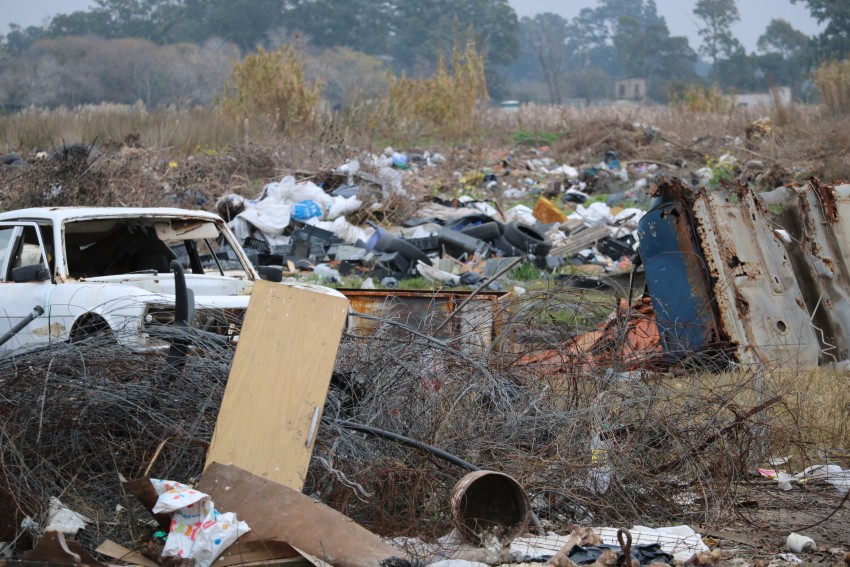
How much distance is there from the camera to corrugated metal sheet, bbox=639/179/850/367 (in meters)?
7.16

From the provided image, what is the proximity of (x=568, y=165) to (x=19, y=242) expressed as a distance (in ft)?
56.3

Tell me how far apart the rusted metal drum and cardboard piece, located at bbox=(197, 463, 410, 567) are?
0.36 meters

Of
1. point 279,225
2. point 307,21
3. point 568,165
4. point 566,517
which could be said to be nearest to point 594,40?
point 307,21

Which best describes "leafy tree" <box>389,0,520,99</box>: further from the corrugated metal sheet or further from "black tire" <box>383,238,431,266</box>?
the corrugated metal sheet

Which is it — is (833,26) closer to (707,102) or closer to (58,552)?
(707,102)

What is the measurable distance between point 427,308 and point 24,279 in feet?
9.00

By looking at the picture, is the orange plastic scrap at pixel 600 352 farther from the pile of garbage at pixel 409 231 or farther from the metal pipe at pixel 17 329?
the pile of garbage at pixel 409 231

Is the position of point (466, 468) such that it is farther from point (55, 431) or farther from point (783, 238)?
point (783, 238)

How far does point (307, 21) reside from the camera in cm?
8756

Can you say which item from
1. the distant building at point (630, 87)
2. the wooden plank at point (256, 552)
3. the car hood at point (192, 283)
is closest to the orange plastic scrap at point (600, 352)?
the wooden plank at point (256, 552)

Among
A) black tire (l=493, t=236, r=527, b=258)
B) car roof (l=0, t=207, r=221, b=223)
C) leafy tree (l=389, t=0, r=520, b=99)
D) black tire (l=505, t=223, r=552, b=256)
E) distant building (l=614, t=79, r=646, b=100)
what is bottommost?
black tire (l=493, t=236, r=527, b=258)

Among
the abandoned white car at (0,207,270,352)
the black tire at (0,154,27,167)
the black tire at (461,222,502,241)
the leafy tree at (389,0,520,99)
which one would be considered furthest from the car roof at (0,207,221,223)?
the leafy tree at (389,0,520,99)

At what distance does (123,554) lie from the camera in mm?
3713

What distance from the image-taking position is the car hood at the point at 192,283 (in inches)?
266
